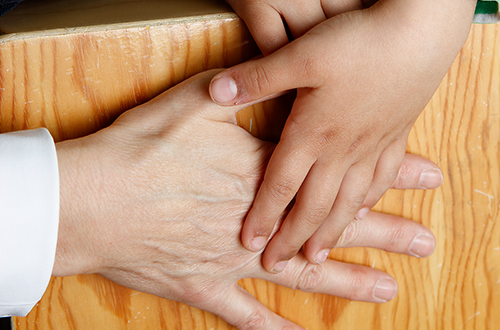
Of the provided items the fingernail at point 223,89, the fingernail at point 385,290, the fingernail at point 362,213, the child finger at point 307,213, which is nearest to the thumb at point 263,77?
the fingernail at point 223,89

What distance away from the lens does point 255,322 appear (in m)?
0.56

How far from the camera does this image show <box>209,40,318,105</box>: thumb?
0.42m

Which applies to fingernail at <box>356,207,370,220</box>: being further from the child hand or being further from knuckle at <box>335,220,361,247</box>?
the child hand

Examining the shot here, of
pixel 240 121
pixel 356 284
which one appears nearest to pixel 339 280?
pixel 356 284

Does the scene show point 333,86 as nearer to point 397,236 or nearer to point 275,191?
point 275,191

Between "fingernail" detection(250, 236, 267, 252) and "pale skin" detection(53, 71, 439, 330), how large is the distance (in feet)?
0.07

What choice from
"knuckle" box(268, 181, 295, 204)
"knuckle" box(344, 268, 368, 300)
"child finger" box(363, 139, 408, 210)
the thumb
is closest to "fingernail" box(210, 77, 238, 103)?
the thumb

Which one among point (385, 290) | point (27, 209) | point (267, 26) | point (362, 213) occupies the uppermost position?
point (267, 26)

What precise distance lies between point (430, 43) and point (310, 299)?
14.9 inches

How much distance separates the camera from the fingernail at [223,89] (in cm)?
43

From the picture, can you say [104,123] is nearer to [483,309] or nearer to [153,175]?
[153,175]

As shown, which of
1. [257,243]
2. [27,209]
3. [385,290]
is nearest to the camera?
[27,209]

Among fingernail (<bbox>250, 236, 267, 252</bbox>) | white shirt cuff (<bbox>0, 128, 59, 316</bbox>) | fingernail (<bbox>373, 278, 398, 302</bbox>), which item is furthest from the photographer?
fingernail (<bbox>373, 278, 398, 302</bbox>)

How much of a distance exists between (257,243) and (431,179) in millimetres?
270
